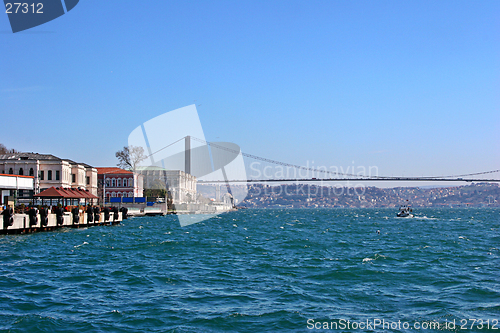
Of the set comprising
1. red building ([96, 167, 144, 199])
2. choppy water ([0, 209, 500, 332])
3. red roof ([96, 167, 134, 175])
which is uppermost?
red roof ([96, 167, 134, 175])

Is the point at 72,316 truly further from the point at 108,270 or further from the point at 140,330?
the point at 108,270

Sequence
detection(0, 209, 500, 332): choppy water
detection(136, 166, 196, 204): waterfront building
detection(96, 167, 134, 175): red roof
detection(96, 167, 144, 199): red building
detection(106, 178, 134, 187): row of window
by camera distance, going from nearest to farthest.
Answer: detection(0, 209, 500, 332): choppy water → detection(96, 167, 144, 199): red building → detection(106, 178, 134, 187): row of window → detection(96, 167, 134, 175): red roof → detection(136, 166, 196, 204): waterfront building

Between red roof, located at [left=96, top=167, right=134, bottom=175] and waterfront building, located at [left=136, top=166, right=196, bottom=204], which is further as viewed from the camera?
waterfront building, located at [left=136, top=166, right=196, bottom=204]

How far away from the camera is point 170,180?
4269 inches

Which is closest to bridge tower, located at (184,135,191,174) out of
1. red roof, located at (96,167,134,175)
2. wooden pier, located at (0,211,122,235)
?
red roof, located at (96,167,134,175)

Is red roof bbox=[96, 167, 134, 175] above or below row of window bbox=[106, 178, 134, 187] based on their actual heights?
above

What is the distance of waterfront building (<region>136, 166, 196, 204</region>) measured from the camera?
10231 cm

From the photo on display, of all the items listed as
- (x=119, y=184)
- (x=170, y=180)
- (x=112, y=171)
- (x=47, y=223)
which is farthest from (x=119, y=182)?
(x=47, y=223)

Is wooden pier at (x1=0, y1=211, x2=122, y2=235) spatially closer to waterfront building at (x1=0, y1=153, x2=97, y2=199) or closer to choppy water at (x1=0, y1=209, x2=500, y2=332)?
choppy water at (x1=0, y1=209, x2=500, y2=332)

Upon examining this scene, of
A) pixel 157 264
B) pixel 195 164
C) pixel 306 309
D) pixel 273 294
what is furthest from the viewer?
pixel 195 164

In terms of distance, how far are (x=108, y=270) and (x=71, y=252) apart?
5.77 metres

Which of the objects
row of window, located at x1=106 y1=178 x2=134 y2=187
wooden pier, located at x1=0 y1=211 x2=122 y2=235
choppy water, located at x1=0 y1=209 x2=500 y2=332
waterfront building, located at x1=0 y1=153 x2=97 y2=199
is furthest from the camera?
row of window, located at x1=106 y1=178 x2=134 y2=187

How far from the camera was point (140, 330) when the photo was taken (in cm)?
898

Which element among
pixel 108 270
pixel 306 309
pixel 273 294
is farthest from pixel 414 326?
pixel 108 270
